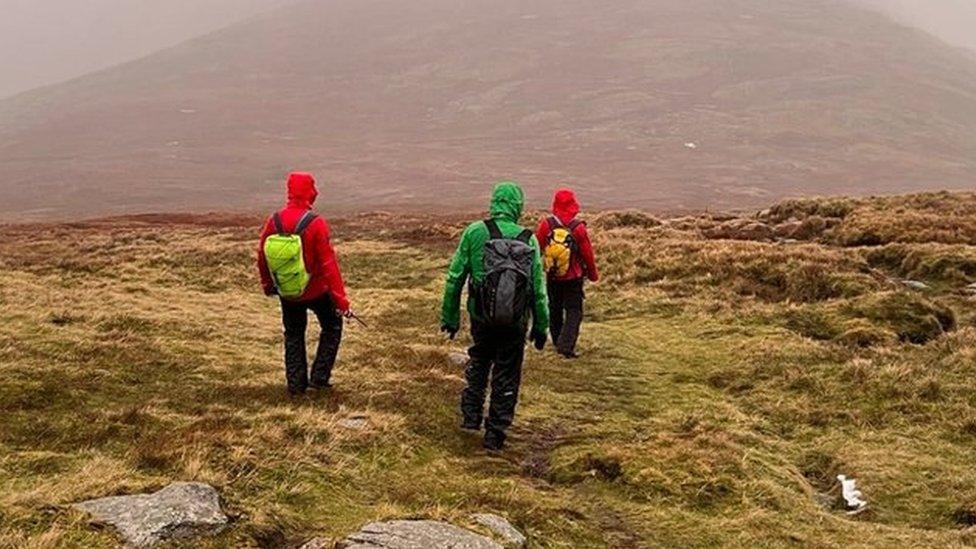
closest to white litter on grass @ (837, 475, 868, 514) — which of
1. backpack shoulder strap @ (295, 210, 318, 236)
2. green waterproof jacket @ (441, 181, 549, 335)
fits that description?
green waterproof jacket @ (441, 181, 549, 335)

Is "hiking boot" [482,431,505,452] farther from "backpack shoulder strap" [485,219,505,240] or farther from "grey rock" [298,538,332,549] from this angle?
"grey rock" [298,538,332,549]

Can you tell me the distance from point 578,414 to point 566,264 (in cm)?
445

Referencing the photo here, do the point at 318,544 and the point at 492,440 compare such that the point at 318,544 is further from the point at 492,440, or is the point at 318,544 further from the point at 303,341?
the point at 303,341

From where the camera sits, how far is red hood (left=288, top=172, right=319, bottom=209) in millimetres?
11625

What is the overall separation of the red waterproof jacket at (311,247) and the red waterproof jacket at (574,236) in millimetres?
5986

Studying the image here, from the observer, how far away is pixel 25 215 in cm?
12338

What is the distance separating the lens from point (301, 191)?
11672 millimetres

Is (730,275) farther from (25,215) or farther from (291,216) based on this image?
(25,215)

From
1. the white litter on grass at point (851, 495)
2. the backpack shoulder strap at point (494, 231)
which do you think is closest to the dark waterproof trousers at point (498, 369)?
the backpack shoulder strap at point (494, 231)

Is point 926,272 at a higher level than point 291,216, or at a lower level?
lower

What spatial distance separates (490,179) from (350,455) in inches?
6371

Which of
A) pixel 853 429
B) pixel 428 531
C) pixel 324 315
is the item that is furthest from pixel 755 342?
pixel 428 531

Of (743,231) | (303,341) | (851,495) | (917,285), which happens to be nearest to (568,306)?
(303,341)

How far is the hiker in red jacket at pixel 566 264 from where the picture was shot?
55.3ft
